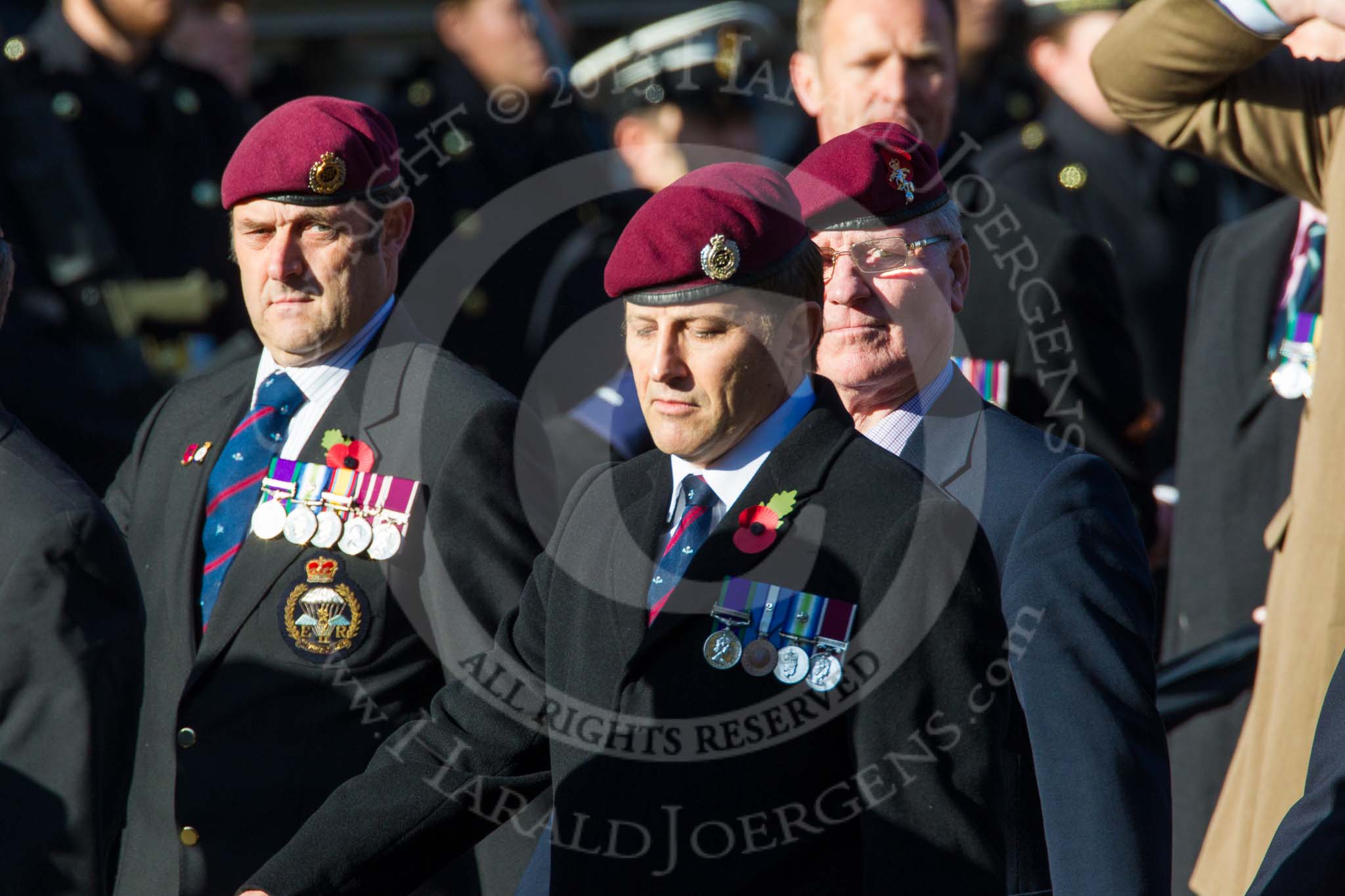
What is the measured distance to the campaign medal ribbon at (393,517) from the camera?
397 centimetres

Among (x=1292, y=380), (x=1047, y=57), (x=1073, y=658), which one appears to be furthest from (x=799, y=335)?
(x=1047, y=57)

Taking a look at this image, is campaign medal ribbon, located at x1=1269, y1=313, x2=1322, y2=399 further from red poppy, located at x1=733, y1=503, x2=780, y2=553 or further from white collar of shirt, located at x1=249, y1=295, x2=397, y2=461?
red poppy, located at x1=733, y1=503, x2=780, y2=553

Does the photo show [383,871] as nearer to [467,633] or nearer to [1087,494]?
[467,633]

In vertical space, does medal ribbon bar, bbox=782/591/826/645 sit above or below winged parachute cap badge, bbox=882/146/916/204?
below

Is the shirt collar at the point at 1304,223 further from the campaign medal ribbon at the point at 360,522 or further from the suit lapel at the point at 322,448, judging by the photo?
the campaign medal ribbon at the point at 360,522

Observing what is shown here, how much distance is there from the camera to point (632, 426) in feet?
16.2

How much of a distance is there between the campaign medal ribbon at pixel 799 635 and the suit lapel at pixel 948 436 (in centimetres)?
65

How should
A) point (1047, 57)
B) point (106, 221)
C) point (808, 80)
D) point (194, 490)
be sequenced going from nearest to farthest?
point (194, 490) < point (808, 80) < point (106, 221) < point (1047, 57)

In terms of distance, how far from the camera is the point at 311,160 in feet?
13.3

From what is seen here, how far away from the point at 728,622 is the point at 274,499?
1.32 metres

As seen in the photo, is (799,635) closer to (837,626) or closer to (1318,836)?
(837,626)

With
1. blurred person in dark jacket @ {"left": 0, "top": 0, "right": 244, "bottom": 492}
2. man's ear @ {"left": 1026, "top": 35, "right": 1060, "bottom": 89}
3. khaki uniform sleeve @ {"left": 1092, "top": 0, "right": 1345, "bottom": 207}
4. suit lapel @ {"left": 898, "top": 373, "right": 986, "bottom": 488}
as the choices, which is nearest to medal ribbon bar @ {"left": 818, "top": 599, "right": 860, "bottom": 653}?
suit lapel @ {"left": 898, "top": 373, "right": 986, "bottom": 488}

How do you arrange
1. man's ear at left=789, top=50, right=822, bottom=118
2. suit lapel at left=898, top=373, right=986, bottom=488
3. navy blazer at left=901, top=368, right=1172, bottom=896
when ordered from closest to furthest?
navy blazer at left=901, top=368, right=1172, bottom=896, suit lapel at left=898, top=373, right=986, bottom=488, man's ear at left=789, top=50, right=822, bottom=118

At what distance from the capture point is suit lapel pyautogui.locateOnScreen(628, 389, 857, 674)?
310 cm
